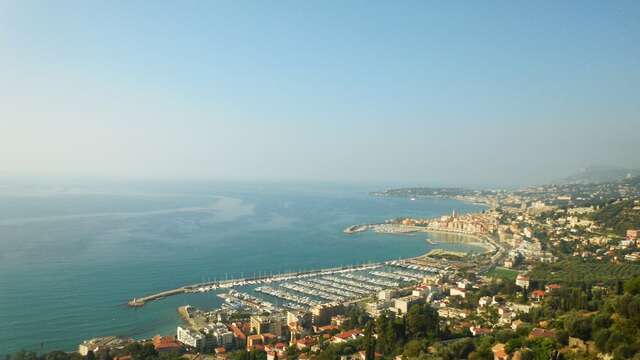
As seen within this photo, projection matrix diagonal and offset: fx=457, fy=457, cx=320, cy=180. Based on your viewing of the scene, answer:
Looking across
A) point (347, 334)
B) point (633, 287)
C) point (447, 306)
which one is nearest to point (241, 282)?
point (447, 306)

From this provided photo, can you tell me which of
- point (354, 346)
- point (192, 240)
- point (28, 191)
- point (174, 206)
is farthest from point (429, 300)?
point (28, 191)

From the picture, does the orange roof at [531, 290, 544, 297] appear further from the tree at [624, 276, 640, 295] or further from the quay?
the tree at [624, 276, 640, 295]

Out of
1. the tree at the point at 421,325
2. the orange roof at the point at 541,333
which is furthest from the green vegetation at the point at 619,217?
the orange roof at the point at 541,333

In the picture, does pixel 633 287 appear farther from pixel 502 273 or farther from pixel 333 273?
pixel 333 273

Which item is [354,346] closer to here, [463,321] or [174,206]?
[463,321]

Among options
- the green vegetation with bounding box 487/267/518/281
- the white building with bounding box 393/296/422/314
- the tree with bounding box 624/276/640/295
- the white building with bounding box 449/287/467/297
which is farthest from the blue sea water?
the tree with bounding box 624/276/640/295

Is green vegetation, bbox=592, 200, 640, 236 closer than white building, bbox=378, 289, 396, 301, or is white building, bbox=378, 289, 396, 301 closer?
white building, bbox=378, 289, 396, 301
